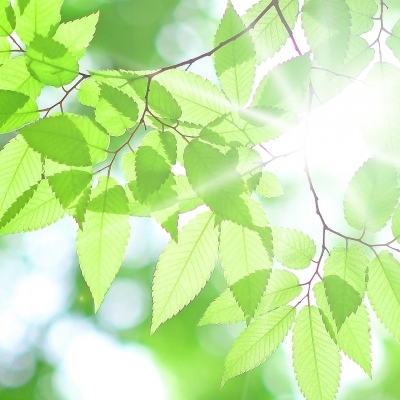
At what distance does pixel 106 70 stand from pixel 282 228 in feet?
1.55

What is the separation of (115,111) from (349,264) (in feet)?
1.65

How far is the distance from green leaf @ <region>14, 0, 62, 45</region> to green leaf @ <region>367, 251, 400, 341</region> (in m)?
0.71

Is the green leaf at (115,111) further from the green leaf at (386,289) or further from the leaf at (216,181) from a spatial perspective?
the green leaf at (386,289)

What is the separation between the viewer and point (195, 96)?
A: 761 mm

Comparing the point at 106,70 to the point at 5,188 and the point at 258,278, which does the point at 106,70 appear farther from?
the point at 258,278

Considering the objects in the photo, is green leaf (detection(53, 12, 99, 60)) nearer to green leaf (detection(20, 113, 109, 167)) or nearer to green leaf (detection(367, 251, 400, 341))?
green leaf (detection(20, 113, 109, 167))

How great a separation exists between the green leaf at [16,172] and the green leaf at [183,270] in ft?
0.86

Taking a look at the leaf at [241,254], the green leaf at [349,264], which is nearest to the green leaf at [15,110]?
the leaf at [241,254]

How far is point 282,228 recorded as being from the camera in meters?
0.95

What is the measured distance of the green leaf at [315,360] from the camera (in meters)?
0.84

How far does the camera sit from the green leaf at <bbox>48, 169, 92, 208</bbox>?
71cm

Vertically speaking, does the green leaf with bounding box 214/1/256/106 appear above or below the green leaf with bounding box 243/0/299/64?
below

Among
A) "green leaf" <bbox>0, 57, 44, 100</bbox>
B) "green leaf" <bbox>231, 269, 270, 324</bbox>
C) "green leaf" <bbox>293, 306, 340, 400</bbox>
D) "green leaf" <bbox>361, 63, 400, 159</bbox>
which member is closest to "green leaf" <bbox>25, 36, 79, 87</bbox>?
"green leaf" <bbox>0, 57, 44, 100</bbox>

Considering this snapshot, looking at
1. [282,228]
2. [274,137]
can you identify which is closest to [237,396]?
[282,228]
